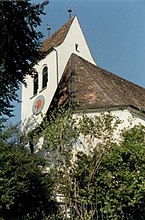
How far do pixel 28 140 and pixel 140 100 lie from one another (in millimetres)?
8153

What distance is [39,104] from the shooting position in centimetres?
2525

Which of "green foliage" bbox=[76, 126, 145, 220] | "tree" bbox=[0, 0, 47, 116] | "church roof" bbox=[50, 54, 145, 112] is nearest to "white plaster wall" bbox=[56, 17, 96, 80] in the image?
"church roof" bbox=[50, 54, 145, 112]

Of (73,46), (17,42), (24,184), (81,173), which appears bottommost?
(24,184)

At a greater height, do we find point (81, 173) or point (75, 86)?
point (75, 86)

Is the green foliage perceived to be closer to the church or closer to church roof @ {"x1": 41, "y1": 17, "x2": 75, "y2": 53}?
the church

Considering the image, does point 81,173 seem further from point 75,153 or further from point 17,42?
point 17,42

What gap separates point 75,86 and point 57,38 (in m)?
7.13

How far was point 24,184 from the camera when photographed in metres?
14.9

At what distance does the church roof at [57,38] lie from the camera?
1041 inches

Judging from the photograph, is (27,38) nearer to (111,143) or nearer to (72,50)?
(111,143)

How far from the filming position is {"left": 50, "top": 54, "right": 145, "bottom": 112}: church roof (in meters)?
19.8

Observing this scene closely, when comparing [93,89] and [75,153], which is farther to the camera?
[93,89]

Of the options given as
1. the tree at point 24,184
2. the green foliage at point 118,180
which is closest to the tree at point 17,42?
the tree at point 24,184

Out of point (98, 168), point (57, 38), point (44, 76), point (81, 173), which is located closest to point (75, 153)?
point (81, 173)
